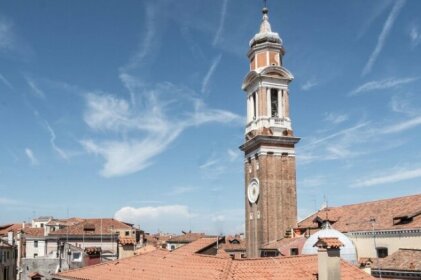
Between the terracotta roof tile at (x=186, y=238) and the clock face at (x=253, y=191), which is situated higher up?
the clock face at (x=253, y=191)

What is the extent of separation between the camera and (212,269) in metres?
19.8

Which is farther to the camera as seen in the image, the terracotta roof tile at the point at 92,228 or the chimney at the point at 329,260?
the terracotta roof tile at the point at 92,228

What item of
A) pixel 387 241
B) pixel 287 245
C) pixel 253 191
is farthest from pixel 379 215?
pixel 253 191

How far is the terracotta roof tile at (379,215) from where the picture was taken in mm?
35125

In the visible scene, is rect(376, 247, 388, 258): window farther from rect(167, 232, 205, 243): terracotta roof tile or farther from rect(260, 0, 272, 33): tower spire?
rect(167, 232, 205, 243): terracotta roof tile

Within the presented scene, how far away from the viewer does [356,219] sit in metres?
40.4

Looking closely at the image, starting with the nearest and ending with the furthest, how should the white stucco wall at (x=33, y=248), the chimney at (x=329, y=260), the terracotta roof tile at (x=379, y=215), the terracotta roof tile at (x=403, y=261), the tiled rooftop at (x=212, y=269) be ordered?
1. the chimney at (x=329, y=260)
2. the tiled rooftop at (x=212, y=269)
3. the terracotta roof tile at (x=403, y=261)
4. the terracotta roof tile at (x=379, y=215)
5. the white stucco wall at (x=33, y=248)

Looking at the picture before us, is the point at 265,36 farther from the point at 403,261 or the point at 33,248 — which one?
the point at 33,248

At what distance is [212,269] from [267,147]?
97.4 ft

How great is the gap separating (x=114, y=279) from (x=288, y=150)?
2956cm

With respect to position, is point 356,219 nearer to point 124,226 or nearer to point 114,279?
point 114,279

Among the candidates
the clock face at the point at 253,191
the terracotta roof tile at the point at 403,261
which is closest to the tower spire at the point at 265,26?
the clock face at the point at 253,191

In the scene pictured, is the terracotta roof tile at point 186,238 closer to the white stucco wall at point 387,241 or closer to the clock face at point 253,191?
the clock face at point 253,191

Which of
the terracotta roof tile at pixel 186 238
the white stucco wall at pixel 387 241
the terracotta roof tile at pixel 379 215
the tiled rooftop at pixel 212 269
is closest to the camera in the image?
the tiled rooftop at pixel 212 269
